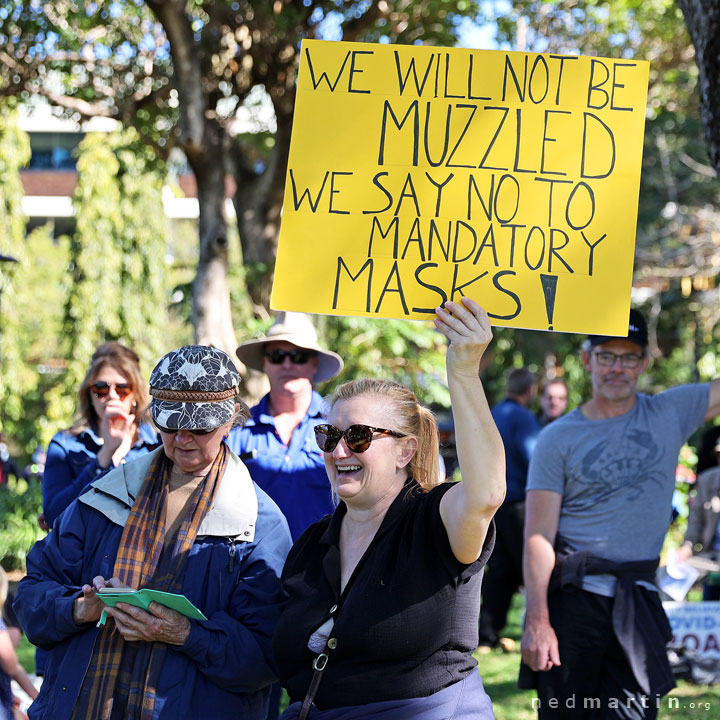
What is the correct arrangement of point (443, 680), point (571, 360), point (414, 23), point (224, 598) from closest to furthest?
point (443, 680)
point (224, 598)
point (414, 23)
point (571, 360)

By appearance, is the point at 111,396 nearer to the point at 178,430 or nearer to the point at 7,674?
the point at 7,674

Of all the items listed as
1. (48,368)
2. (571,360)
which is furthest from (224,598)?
(48,368)

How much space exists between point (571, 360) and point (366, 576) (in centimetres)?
1420

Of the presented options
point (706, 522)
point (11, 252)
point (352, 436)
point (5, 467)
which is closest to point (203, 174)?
point (706, 522)

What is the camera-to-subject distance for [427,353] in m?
Answer: 10.1

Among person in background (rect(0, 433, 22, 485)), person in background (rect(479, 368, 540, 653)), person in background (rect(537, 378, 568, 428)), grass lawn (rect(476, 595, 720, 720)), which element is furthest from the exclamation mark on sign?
person in background (rect(0, 433, 22, 485))

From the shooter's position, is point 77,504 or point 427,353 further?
point 427,353

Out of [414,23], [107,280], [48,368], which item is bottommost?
[48,368]

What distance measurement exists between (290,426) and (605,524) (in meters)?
1.42

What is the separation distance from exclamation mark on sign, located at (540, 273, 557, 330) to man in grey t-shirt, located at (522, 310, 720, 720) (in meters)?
1.39

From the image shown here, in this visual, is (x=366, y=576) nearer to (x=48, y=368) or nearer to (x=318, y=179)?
(x=318, y=179)

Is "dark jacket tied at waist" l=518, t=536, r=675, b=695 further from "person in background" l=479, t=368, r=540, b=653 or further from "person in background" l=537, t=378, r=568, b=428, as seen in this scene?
"person in background" l=537, t=378, r=568, b=428

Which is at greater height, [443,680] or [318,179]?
[318,179]

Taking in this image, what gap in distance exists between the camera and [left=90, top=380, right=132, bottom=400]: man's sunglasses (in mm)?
4613
